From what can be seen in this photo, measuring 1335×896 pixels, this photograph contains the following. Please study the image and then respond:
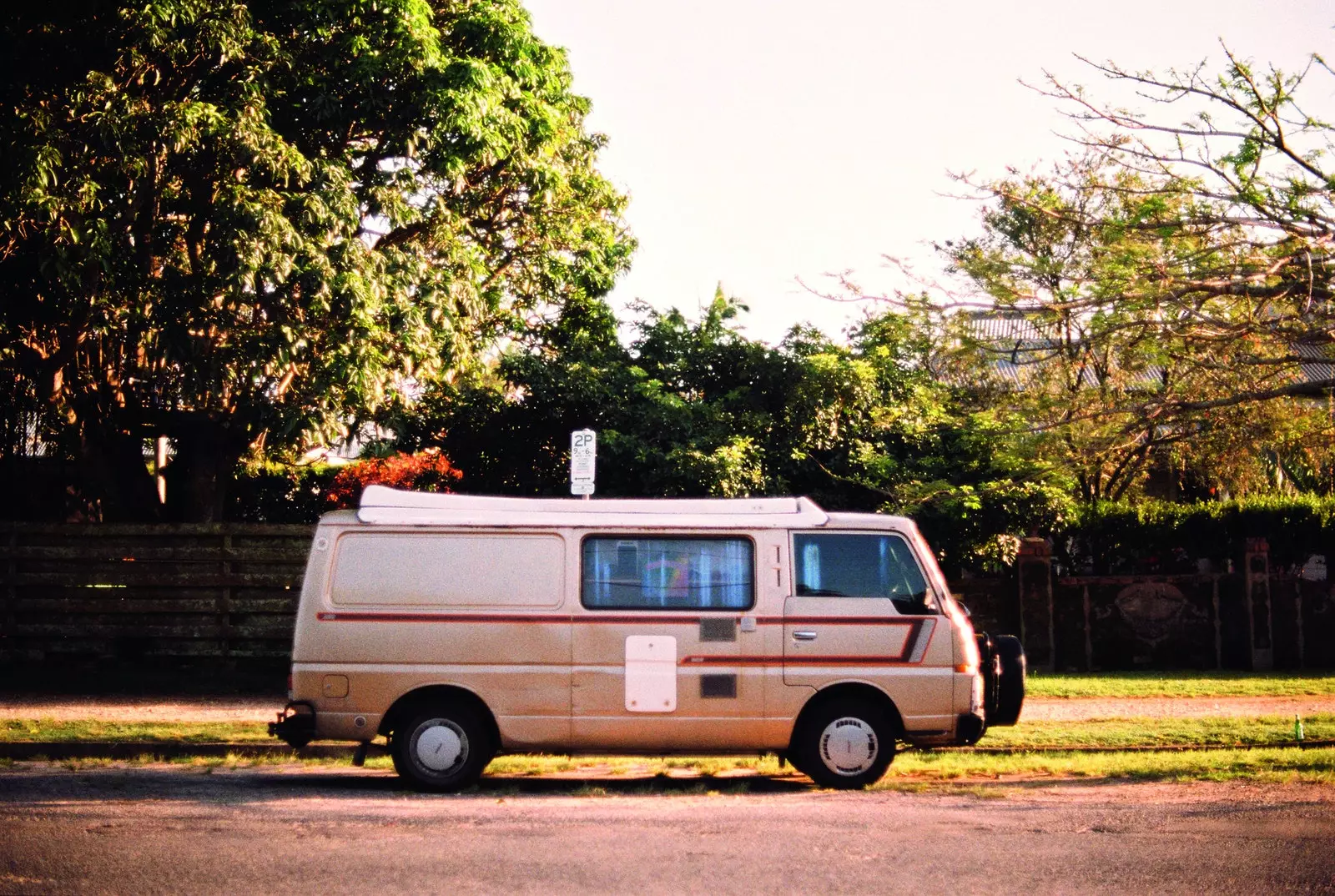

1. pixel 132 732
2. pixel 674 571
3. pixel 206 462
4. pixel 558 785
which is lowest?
pixel 558 785

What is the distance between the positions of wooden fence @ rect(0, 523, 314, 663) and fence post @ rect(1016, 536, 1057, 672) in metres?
9.58

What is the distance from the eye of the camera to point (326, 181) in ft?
48.0

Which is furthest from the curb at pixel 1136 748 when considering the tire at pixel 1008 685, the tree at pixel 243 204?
the tree at pixel 243 204

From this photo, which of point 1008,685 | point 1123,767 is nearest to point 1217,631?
point 1123,767

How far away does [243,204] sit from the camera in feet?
44.8

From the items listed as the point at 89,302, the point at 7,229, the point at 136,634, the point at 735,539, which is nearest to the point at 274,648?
the point at 136,634

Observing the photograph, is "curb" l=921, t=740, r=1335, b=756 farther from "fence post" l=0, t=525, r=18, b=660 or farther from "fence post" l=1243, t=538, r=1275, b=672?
"fence post" l=0, t=525, r=18, b=660

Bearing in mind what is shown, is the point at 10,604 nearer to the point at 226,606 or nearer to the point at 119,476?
the point at 119,476

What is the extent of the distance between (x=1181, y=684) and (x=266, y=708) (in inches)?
445

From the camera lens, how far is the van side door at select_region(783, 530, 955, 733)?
384 inches

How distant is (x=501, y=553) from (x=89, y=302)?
6.99 meters

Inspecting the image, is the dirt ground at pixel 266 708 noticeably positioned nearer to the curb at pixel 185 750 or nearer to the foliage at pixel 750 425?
the curb at pixel 185 750

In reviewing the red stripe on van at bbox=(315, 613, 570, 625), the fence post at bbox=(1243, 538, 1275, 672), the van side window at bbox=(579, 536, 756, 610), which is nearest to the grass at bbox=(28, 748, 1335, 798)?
the red stripe on van at bbox=(315, 613, 570, 625)

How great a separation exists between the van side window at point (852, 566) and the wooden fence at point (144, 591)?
826 cm
